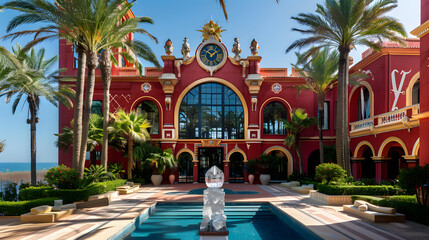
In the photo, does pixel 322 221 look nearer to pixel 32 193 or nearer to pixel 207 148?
pixel 32 193

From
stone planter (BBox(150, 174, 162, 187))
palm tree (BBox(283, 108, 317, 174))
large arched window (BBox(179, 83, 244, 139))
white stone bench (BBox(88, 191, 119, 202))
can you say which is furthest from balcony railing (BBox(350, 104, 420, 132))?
white stone bench (BBox(88, 191, 119, 202))

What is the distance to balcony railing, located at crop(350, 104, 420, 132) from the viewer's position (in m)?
14.6

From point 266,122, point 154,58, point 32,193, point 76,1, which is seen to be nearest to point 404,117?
point 266,122

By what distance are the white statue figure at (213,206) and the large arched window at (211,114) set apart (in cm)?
1674

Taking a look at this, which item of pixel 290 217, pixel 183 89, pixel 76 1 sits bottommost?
pixel 290 217

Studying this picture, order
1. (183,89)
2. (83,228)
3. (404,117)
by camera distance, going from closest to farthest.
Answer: (83,228) < (404,117) < (183,89)

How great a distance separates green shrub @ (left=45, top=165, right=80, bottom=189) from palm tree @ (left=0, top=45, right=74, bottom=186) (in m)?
4.35

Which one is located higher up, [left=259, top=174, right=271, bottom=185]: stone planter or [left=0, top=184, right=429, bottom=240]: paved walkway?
[left=0, top=184, right=429, bottom=240]: paved walkway

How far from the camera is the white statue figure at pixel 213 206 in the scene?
25.4 feet

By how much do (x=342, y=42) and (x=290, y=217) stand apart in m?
9.95

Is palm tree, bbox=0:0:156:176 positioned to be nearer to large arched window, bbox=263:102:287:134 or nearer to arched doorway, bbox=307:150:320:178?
large arched window, bbox=263:102:287:134

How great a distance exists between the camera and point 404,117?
49.4 ft

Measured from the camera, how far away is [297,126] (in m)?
22.7

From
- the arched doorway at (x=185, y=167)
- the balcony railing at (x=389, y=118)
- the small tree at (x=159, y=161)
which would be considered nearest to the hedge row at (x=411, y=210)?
the balcony railing at (x=389, y=118)
